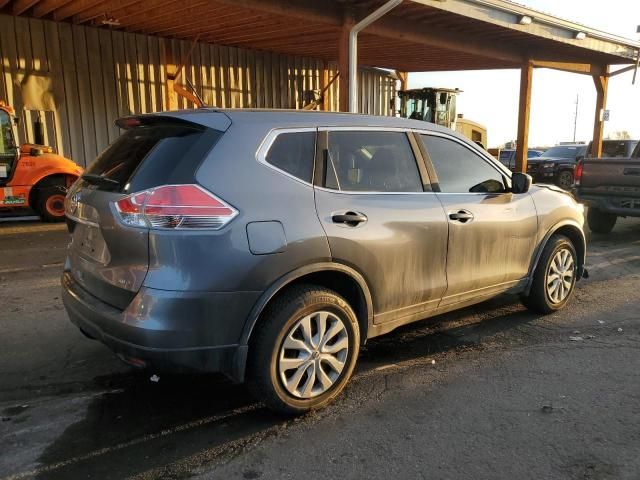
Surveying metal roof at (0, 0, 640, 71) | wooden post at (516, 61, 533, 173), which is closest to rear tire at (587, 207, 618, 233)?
metal roof at (0, 0, 640, 71)

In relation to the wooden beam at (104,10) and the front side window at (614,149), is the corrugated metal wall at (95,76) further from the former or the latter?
the front side window at (614,149)

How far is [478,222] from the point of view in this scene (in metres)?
4.05

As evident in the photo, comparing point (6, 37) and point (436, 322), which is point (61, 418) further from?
point (6, 37)

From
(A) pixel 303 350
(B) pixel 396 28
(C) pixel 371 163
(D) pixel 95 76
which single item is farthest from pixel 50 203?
(A) pixel 303 350

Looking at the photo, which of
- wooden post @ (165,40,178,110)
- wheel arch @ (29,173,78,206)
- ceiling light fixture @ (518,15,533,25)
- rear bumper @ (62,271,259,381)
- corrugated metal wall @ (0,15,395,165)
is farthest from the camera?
wooden post @ (165,40,178,110)

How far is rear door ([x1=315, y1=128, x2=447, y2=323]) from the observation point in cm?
327

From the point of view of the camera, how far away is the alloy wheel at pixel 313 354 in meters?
3.09

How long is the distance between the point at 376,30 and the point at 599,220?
19.9 feet

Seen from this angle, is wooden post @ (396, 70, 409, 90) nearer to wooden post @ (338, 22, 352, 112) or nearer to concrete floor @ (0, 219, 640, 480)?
wooden post @ (338, 22, 352, 112)

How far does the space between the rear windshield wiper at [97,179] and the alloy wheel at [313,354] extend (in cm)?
131

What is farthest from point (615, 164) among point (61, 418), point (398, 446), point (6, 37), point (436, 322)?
point (6, 37)

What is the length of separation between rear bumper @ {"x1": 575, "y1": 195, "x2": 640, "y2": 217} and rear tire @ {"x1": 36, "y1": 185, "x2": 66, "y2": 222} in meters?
9.50

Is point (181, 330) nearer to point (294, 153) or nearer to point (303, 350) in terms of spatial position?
point (303, 350)

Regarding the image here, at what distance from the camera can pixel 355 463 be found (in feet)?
9.03
